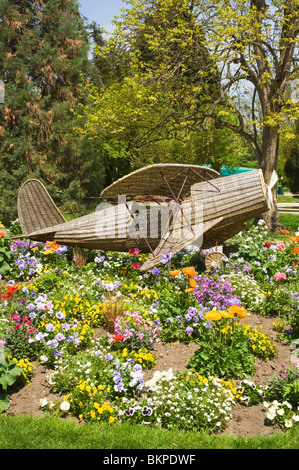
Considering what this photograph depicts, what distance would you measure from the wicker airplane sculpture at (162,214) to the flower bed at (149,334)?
0.38 metres

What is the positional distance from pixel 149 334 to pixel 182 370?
26.9 inches

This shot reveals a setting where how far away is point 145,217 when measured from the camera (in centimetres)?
820

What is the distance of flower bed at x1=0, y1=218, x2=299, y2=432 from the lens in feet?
13.5

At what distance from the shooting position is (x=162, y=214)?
27.1 feet

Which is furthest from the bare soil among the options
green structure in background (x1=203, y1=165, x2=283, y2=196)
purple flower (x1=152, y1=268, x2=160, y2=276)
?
green structure in background (x1=203, y1=165, x2=283, y2=196)

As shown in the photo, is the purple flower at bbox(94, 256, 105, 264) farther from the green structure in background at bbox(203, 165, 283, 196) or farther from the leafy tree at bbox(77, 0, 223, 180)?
the green structure in background at bbox(203, 165, 283, 196)

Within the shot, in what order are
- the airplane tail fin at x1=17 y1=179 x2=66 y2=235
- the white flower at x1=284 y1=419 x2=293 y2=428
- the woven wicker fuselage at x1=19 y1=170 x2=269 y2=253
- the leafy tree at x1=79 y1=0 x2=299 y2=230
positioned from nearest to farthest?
the white flower at x1=284 y1=419 x2=293 y2=428 < the woven wicker fuselage at x1=19 y1=170 x2=269 y2=253 < the airplane tail fin at x1=17 y1=179 x2=66 y2=235 < the leafy tree at x1=79 y1=0 x2=299 y2=230

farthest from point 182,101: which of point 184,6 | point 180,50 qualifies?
point 184,6

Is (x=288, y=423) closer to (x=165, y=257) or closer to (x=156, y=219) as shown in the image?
(x=165, y=257)

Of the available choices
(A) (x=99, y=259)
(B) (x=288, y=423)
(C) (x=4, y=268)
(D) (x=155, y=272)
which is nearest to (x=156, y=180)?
(D) (x=155, y=272)

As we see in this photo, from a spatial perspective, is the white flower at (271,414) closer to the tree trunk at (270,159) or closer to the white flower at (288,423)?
the white flower at (288,423)

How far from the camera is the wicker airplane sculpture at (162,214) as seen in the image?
741 centimetres

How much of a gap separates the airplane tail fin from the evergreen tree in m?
6.86
